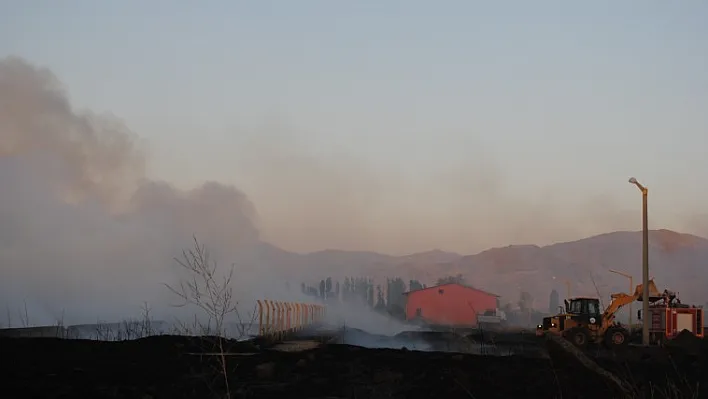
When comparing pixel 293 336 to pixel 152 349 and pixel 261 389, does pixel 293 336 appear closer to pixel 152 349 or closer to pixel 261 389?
pixel 152 349

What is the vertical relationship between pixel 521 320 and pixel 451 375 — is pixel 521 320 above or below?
below

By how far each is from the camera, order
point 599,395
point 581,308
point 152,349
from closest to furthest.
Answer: point 599,395 → point 152,349 → point 581,308

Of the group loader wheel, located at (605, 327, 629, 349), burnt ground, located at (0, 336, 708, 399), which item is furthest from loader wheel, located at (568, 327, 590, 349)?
burnt ground, located at (0, 336, 708, 399)

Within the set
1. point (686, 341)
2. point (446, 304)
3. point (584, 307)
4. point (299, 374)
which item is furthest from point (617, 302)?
point (446, 304)

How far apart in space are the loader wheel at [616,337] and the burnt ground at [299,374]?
1441cm

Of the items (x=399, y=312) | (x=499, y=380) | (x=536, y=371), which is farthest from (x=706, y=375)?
(x=399, y=312)

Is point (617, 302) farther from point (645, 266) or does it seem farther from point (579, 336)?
point (645, 266)

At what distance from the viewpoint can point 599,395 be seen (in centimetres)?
2133

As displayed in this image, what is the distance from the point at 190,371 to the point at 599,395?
10.3 m

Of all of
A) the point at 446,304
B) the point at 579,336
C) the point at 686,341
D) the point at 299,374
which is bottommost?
the point at 446,304

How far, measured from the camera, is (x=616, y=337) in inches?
1860

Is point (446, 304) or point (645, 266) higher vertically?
point (645, 266)

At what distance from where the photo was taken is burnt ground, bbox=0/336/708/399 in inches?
823

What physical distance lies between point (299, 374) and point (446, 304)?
9944 cm
